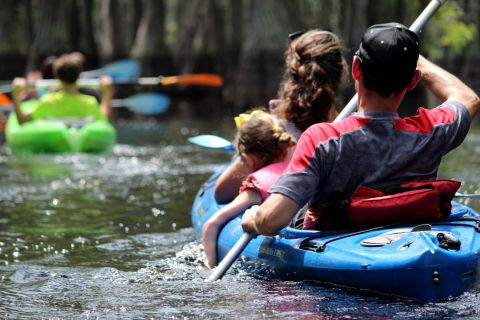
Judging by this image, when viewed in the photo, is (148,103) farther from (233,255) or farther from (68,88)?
(233,255)

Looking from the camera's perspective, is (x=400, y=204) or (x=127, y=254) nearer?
(x=400, y=204)

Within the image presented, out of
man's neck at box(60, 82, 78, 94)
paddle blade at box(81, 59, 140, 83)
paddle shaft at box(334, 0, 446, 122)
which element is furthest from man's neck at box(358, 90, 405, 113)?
paddle blade at box(81, 59, 140, 83)

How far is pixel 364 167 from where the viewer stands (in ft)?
13.8

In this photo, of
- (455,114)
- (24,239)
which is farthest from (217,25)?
(455,114)

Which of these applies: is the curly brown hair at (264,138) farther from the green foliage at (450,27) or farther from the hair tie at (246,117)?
the green foliage at (450,27)

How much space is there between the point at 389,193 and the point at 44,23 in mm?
22156

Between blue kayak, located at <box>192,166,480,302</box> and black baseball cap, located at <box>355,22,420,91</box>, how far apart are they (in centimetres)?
63

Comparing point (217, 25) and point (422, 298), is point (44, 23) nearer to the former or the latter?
point (217, 25)

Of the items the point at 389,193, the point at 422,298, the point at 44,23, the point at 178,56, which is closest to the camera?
the point at 422,298

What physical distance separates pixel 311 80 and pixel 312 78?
1 centimetres

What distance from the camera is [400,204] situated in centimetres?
421

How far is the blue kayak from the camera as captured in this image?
394 centimetres

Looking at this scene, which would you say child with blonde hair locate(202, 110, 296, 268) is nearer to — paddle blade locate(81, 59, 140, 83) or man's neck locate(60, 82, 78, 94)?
man's neck locate(60, 82, 78, 94)

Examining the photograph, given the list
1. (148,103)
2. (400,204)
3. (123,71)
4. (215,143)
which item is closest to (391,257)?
(400,204)
